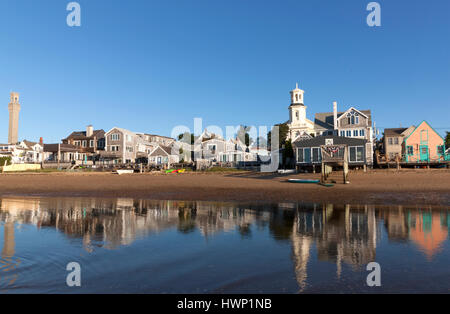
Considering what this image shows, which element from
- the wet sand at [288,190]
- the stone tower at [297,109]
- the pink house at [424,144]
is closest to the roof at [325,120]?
Answer: the stone tower at [297,109]

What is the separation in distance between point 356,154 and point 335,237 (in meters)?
32.7

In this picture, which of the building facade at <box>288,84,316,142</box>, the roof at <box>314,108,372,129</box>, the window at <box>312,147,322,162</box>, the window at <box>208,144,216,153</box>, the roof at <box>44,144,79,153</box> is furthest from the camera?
the roof at <box>44,144,79,153</box>

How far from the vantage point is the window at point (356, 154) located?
134 feet

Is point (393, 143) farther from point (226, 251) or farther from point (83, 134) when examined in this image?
point (83, 134)

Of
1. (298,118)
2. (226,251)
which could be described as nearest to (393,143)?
(298,118)

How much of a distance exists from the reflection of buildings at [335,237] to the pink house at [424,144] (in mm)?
38528

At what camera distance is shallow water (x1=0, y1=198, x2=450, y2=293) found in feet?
23.4

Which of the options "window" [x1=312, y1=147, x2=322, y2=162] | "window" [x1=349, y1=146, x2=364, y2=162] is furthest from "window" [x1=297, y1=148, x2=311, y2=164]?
"window" [x1=349, y1=146, x2=364, y2=162]

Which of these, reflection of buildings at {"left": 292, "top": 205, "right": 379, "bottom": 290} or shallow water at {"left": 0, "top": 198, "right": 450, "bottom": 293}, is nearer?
shallow water at {"left": 0, "top": 198, "right": 450, "bottom": 293}

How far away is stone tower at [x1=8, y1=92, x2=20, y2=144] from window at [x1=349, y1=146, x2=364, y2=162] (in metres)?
103

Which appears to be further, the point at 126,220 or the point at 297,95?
the point at 297,95

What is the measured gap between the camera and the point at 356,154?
41.1 meters

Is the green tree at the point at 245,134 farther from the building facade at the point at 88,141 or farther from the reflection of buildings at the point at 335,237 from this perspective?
the reflection of buildings at the point at 335,237

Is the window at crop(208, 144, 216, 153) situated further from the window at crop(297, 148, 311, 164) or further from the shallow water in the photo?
the shallow water
